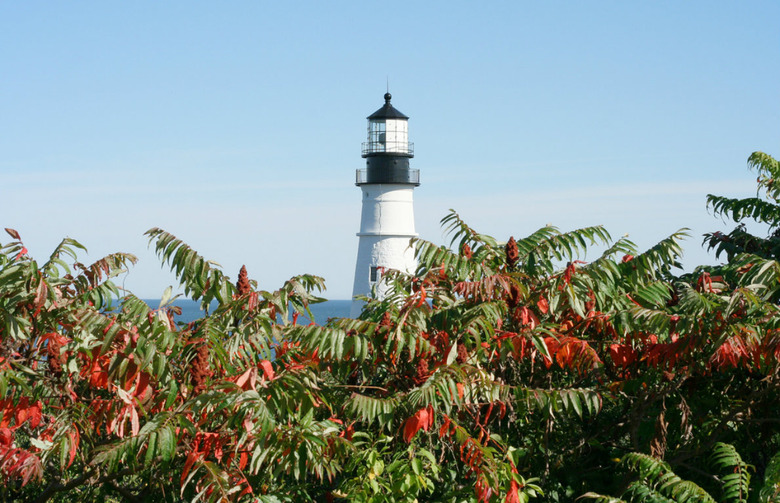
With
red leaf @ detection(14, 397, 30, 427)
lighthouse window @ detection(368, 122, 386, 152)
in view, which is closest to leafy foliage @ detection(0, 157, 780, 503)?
red leaf @ detection(14, 397, 30, 427)

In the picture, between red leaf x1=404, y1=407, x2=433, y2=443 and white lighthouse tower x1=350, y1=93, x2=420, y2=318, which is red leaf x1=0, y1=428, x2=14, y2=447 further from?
white lighthouse tower x1=350, y1=93, x2=420, y2=318

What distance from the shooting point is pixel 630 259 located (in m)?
5.98

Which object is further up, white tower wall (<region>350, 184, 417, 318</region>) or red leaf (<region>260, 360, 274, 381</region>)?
white tower wall (<region>350, 184, 417, 318</region>)

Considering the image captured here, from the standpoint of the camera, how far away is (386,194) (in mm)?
38750

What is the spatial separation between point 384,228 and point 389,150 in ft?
12.3

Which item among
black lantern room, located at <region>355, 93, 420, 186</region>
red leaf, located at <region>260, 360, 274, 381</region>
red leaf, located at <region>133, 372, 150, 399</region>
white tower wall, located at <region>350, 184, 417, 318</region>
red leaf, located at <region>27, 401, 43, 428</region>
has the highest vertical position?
black lantern room, located at <region>355, 93, 420, 186</region>

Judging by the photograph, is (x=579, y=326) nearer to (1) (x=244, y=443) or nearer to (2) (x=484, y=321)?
(2) (x=484, y=321)

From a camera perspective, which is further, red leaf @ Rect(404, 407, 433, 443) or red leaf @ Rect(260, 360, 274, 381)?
red leaf @ Rect(404, 407, 433, 443)

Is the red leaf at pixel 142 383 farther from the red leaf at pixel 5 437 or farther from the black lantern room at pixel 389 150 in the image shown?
the black lantern room at pixel 389 150

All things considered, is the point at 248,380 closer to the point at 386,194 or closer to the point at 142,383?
the point at 142,383

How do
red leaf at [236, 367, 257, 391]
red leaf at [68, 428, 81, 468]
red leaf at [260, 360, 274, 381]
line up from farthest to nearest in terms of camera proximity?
red leaf at [260, 360, 274, 381], red leaf at [236, 367, 257, 391], red leaf at [68, 428, 81, 468]

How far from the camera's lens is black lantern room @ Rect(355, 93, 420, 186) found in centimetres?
3872

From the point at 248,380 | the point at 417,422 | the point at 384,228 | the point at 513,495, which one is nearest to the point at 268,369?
the point at 248,380

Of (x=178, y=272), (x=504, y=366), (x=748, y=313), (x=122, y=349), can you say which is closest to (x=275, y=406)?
(x=122, y=349)
